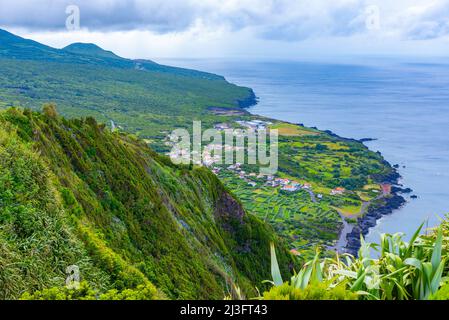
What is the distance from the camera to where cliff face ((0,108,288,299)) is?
253 inches

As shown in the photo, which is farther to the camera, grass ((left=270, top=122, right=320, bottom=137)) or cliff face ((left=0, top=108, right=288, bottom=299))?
grass ((left=270, top=122, right=320, bottom=137))

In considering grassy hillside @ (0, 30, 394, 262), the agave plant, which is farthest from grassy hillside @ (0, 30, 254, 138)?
the agave plant

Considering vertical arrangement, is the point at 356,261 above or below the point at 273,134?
above

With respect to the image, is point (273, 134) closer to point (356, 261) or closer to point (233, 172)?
point (233, 172)

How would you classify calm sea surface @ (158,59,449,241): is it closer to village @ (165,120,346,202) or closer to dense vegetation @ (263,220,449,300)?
village @ (165,120,346,202)

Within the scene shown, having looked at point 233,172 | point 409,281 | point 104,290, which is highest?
point 409,281

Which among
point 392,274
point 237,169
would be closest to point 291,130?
point 237,169

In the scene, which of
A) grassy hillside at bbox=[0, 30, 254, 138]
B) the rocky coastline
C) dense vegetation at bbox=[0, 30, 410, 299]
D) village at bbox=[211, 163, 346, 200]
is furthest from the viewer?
grassy hillside at bbox=[0, 30, 254, 138]

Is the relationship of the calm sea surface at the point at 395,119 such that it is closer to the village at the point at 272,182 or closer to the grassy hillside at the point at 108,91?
the village at the point at 272,182

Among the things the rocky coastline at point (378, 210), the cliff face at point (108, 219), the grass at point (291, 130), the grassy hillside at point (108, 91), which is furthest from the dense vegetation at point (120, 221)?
the grassy hillside at point (108, 91)
